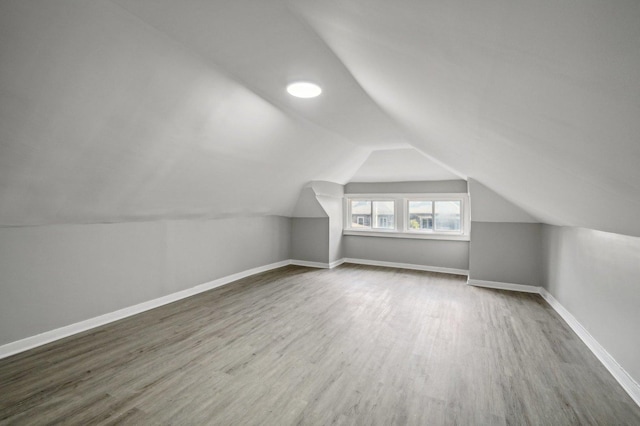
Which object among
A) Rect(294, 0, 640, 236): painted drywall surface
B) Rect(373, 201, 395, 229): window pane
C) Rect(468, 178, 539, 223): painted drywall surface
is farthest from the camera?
Rect(373, 201, 395, 229): window pane

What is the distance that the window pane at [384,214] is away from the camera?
681 centimetres

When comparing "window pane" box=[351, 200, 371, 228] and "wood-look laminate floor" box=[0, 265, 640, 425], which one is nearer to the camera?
"wood-look laminate floor" box=[0, 265, 640, 425]

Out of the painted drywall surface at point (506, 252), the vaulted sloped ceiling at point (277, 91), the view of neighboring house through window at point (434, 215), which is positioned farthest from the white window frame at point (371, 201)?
the vaulted sloped ceiling at point (277, 91)

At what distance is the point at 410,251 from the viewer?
20.9 ft

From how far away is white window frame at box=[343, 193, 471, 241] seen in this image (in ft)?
19.6

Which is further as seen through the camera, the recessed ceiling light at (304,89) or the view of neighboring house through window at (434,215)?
the view of neighboring house through window at (434,215)

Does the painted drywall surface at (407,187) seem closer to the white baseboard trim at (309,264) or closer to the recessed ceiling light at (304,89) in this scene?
the white baseboard trim at (309,264)

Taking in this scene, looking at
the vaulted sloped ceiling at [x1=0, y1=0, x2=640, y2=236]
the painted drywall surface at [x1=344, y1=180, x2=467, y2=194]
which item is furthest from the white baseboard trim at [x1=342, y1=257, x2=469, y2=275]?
the vaulted sloped ceiling at [x1=0, y1=0, x2=640, y2=236]

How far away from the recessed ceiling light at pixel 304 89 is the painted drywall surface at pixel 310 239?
3708 millimetres

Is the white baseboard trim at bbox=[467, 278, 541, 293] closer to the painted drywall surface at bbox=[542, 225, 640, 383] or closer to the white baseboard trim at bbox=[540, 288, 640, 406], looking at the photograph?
the white baseboard trim at bbox=[540, 288, 640, 406]

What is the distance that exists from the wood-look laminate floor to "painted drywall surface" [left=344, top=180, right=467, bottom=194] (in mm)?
2641

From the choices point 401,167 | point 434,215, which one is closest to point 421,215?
point 434,215

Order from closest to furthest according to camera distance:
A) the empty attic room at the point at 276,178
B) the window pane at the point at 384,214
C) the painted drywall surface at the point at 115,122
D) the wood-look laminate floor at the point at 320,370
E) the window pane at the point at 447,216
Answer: the empty attic room at the point at 276,178 < the painted drywall surface at the point at 115,122 < the wood-look laminate floor at the point at 320,370 < the window pane at the point at 447,216 < the window pane at the point at 384,214

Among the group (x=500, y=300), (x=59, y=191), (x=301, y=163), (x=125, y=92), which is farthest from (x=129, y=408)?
(x=500, y=300)
